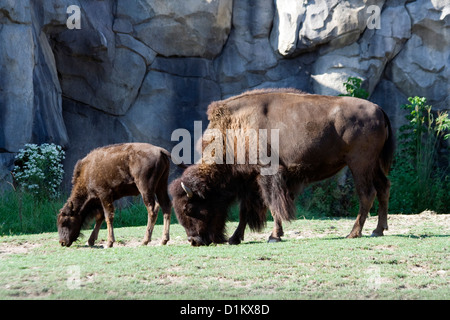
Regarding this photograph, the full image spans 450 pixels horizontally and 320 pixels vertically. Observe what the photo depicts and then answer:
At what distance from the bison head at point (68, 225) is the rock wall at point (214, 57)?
5.06m

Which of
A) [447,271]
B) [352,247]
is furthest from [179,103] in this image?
[447,271]

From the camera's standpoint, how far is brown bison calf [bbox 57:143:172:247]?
8656 mm

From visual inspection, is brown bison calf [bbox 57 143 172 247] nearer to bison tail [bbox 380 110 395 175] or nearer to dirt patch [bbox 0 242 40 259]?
dirt patch [bbox 0 242 40 259]

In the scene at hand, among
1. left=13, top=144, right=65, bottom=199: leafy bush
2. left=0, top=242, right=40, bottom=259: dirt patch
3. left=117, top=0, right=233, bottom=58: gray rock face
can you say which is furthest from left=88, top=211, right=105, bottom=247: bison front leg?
left=117, top=0, right=233, bottom=58: gray rock face

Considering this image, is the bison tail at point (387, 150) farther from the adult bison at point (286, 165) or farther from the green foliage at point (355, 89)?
the green foliage at point (355, 89)

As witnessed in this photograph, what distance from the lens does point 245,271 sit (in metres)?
5.85

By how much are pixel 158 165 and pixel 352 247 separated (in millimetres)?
3109

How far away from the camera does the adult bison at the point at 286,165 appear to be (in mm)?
7973

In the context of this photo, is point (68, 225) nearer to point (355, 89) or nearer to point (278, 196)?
point (278, 196)

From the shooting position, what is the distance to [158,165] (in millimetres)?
8695

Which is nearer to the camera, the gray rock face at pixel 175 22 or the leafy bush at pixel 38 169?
the leafy bush at pixel 38 169

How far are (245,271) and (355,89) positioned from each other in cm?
884

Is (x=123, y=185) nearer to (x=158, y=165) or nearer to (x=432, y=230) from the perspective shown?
(x=158, y=165)

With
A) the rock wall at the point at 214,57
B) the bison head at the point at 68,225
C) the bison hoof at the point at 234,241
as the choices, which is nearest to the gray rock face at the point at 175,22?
the rock wall at the point at 214,57
